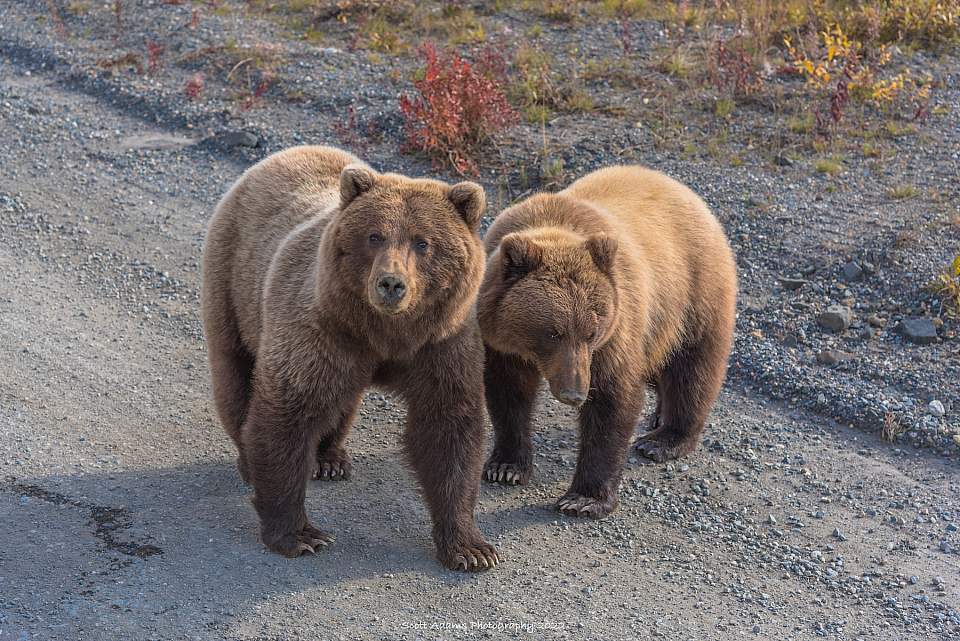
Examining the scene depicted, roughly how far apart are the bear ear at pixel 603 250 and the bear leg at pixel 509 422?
774mm

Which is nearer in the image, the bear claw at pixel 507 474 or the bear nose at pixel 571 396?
the bear nose at pixel 571 396

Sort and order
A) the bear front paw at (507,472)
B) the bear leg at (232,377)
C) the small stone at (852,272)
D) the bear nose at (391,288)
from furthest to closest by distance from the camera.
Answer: the small stone at (852,272) < the bear front paw at (507,472) < the bear leg at (232,377) < the bear nose at (391,288)

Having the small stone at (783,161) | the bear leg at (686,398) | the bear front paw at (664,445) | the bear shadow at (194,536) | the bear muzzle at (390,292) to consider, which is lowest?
the bear shadow at (194,536)

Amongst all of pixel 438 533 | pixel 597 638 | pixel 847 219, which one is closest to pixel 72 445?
pixel 438 533

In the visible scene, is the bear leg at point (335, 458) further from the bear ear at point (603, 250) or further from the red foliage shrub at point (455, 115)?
the red foliage shrub at point (455, 115)

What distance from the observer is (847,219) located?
903 centimetres

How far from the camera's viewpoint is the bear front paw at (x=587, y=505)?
615 centimetres

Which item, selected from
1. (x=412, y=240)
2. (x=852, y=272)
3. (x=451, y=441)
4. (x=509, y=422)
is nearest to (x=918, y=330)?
(x=852, y=272)

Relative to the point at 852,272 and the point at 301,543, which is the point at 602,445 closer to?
the point at 301,543

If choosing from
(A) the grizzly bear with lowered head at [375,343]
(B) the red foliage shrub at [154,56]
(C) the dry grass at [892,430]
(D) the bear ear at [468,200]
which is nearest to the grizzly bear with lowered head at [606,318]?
(A) the grizzly bear with lowered head at [375,343]

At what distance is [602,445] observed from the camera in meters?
6.25

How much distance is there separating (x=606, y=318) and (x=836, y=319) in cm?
273

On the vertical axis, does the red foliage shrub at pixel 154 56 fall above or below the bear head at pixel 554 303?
below

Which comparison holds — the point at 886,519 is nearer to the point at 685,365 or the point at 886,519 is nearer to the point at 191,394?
the point at 685,365
